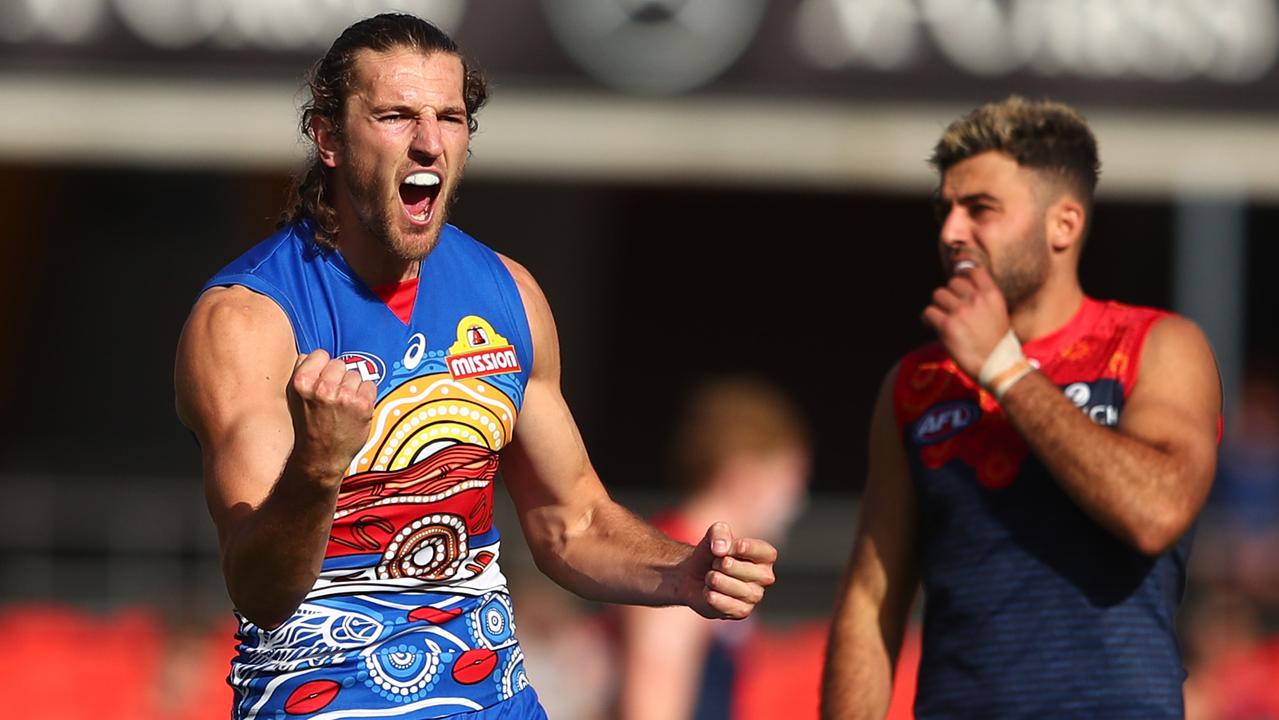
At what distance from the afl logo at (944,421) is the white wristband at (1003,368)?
25 cm

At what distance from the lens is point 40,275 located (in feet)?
54.3

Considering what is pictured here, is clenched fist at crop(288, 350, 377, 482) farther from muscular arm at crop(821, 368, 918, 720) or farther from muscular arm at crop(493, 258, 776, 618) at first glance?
muscular arm at crop(821, 368, 918, 720)

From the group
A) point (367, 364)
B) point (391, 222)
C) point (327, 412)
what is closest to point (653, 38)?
point (391, 222)

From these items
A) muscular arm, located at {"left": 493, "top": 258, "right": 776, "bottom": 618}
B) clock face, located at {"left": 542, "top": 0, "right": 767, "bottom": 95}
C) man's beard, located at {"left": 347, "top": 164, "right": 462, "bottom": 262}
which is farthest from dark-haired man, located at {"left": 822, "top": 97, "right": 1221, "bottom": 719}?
clock face, located at {"left": 542, "top": 0, "right": 767, "bottom": 95}

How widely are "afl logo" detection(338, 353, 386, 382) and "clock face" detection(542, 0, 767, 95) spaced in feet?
22.1

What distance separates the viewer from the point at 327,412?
318 centimetres

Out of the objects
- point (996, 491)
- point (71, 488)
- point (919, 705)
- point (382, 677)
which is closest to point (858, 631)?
point (919, 705)

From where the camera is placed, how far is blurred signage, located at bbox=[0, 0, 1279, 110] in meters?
10.3

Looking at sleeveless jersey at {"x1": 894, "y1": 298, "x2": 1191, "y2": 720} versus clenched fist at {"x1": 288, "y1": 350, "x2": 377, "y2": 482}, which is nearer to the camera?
clenched fist at {"x1": 288, "y1": 350, "x2": 377, "y2": 482}

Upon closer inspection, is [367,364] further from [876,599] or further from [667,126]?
[667,126]

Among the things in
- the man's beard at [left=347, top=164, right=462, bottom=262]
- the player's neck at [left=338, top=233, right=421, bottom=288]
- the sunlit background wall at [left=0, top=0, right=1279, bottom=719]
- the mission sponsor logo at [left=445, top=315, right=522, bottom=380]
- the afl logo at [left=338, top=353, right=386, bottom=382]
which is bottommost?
the afl logo at [left=338, top=353, right=386, bottom=382]

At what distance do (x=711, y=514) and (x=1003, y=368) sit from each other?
2.26 m

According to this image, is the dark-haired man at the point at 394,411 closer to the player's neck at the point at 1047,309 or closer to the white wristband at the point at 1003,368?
the white wristband at the point at 1003,368

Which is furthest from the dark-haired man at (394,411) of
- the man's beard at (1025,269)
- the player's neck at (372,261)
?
the man's beard at (1025,269)
